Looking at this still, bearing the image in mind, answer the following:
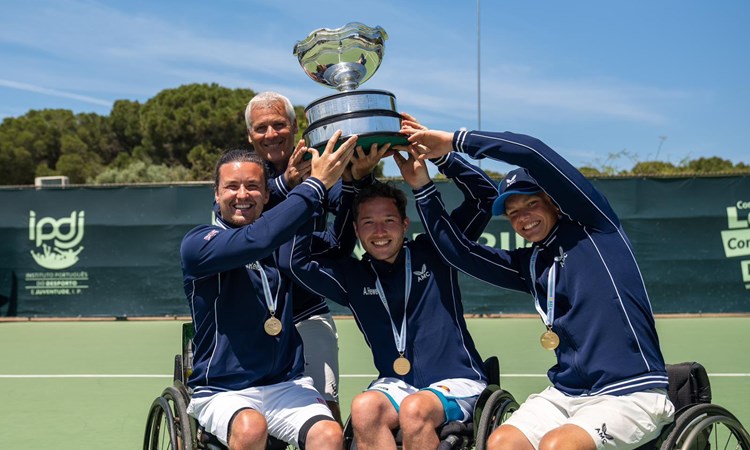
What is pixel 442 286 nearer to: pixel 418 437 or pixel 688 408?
pixel 418 437

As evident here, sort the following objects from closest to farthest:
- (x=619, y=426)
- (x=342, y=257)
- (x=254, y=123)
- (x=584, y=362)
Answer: (x=619, y=426) < (x=584, y=362) < (x=342, y=257) < (x=254, y=123)

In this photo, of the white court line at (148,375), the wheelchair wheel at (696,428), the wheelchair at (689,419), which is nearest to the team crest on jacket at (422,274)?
the wheelchair at (689,419)

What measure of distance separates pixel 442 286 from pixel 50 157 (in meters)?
45.8

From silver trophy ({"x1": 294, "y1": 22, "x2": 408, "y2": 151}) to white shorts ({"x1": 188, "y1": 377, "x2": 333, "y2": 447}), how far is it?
1.01 m

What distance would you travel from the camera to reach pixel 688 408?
9.45 ft

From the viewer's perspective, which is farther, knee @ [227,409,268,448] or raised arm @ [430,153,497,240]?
raised arm @ [430,153,497,240]

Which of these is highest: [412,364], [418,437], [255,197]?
[255,197]

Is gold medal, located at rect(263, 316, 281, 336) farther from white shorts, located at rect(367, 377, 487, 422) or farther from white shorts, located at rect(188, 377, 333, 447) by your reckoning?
white shorts, located at rect(367, 377, 487, 422)

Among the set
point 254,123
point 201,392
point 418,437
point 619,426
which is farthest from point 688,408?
point 254,123

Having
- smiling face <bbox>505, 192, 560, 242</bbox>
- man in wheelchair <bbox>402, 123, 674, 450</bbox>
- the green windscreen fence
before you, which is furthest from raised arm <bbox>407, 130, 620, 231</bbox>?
the green windscreen fence

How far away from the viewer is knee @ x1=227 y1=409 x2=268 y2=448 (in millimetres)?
2805

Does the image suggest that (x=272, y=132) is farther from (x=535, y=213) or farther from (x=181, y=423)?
(x=181, y=423)

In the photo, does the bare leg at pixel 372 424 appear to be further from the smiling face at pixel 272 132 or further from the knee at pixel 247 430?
the smiling face at pixel 272 132

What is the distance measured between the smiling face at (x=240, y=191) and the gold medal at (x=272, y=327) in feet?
1.38
